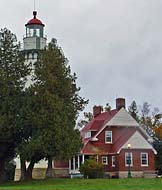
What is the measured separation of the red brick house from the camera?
56.3m

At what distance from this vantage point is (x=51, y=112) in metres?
41.5

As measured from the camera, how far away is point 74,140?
141 ft

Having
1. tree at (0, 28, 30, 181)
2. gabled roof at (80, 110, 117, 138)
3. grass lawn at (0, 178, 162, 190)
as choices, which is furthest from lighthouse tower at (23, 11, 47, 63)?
Result: grass lawn at (0, 178, 162, 190)

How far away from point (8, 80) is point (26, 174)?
8580 mm

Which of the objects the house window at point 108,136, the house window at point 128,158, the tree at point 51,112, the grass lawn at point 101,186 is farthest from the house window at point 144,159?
the grass lawn at point 101,186

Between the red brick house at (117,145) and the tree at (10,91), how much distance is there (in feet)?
47.1

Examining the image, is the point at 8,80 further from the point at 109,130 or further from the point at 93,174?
the point at 109,130

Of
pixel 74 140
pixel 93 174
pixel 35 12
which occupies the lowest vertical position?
pixel 93 174

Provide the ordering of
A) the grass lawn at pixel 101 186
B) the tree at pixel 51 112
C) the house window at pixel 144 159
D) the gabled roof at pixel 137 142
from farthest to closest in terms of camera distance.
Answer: the house window at pixel 144 159 < the gabled roof at pixel 137 142 < the tree at pixel 51 112 < the grass lawn at pixel 101 186

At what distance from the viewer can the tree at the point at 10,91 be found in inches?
1646

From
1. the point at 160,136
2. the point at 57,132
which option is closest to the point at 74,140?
the point at 57,132

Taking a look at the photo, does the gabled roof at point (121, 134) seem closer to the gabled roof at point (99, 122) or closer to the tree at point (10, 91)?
the gabled roof at point (99, 122)

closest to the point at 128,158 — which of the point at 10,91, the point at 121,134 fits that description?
the point at 121,134

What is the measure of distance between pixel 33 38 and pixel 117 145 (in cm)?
1518
